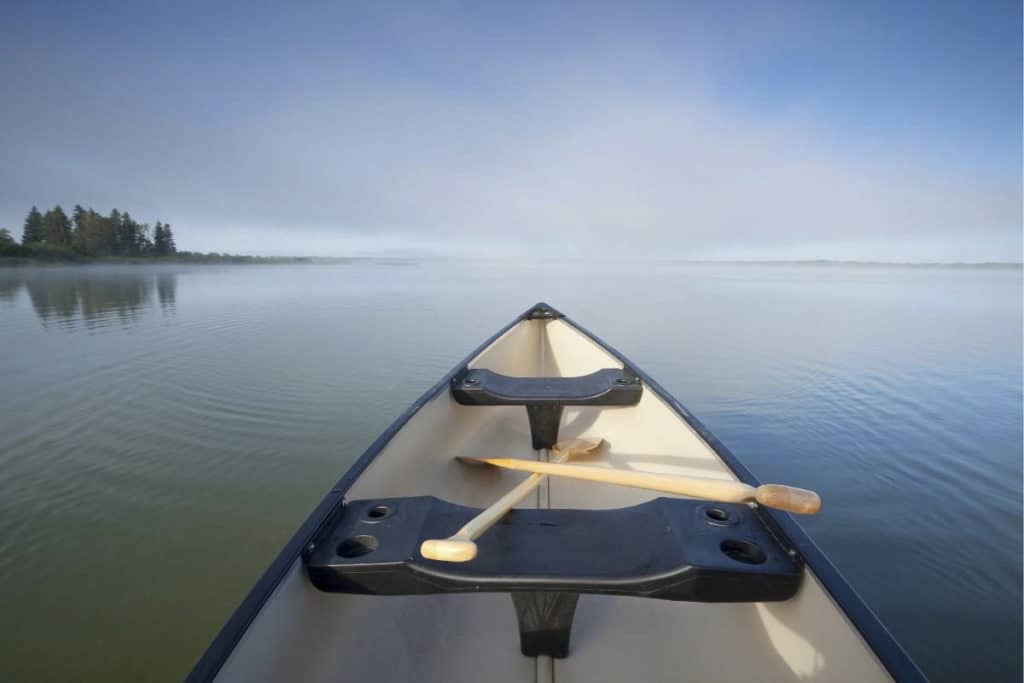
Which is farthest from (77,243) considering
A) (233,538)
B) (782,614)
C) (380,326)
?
(782,614)

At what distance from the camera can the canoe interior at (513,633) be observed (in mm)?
1243

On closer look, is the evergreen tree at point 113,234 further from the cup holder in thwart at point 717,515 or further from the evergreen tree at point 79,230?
the cup holder in thwart at point 717,515

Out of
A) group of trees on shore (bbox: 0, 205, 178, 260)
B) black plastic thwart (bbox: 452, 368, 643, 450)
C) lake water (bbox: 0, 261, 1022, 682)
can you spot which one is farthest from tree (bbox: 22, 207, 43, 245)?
black plastic thwart (bbox: 452, 368, 643, 450)

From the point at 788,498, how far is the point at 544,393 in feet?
6.31

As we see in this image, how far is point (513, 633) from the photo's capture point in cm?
174

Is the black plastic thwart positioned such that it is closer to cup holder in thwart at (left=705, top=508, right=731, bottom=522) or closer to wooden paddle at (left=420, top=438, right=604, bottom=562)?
wooden paddle at (left=420, top=438, right=604, bottom=562)

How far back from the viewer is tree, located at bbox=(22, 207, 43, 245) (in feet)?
173

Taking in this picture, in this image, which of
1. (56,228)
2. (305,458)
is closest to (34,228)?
(56,228)

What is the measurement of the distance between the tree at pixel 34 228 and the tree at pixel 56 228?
2.12 metres

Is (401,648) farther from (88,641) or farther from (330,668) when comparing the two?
(88,641)

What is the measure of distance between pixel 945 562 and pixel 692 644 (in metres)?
2.58

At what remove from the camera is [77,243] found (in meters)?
51.0

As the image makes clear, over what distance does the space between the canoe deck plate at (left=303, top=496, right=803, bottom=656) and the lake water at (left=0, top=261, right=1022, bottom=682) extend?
1.71 meters

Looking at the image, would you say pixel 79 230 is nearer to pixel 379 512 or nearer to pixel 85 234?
pixel 85 234
